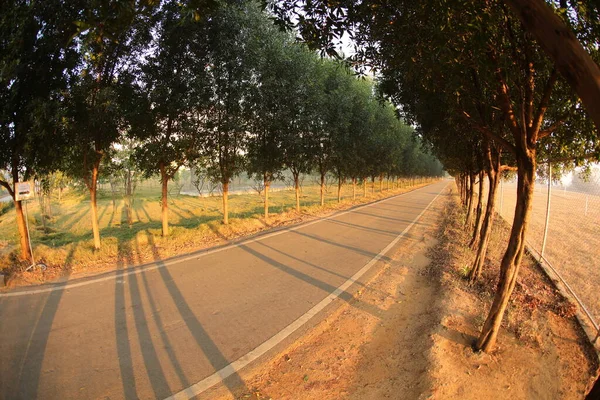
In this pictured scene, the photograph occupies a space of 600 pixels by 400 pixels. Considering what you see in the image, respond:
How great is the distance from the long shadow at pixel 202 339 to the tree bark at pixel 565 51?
3822mm

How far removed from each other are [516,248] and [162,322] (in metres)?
5.07

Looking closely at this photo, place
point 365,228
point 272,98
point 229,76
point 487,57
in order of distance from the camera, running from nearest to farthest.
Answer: point 487,57, point 229,76, point 365,228, point 272,98

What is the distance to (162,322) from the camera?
5004 mm

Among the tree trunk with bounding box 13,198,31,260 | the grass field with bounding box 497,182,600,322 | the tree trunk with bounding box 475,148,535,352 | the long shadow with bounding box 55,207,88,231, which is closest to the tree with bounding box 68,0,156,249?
the tree trunk with bounding box 13,198,31,260

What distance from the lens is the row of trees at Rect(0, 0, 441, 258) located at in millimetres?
7477

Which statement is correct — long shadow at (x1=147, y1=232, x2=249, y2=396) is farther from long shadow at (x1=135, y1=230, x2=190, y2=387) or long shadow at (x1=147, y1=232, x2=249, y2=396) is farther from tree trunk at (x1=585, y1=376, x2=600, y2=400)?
tree trunk at (x1=585, y1=376, x2=600, y2=400)

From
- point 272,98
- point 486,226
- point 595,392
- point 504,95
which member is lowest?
point 595,392

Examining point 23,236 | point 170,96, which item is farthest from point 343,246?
point 23,236

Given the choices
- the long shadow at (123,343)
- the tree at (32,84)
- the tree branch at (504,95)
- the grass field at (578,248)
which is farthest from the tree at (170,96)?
the grass field at (578,248)

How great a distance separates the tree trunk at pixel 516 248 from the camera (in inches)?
161

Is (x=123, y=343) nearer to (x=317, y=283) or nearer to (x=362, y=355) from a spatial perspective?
(x=362, y=355)

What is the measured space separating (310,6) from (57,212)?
36.2 metres

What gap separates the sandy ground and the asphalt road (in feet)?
1.44

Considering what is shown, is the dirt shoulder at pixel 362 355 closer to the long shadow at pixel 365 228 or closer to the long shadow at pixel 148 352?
the long shadow at pixel 148 352
